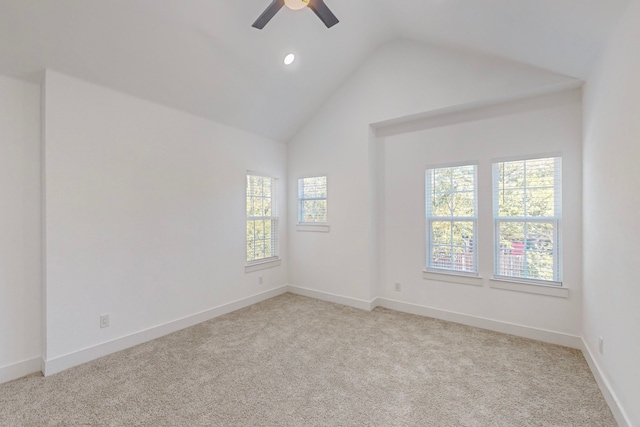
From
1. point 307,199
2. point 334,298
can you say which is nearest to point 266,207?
point 307,199

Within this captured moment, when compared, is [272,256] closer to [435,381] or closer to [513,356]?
[435,381]

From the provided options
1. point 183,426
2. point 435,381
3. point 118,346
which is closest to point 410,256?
point 435,381

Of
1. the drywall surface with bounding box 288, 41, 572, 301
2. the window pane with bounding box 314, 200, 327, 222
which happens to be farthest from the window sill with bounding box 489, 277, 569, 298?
the window pane with bounding box 314, 200, 327, 222

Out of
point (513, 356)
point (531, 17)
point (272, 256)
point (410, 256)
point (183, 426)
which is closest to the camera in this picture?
point (183, 426)

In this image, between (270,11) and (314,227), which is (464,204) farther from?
(270,11)

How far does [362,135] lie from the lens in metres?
4.09

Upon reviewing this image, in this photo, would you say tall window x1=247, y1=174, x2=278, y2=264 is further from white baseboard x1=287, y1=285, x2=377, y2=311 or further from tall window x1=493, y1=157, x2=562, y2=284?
tall window x1=493, y1=157, x2=562, y2=284

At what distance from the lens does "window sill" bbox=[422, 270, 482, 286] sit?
344 centimetres

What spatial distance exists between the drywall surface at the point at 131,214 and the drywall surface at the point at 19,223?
0.20 m

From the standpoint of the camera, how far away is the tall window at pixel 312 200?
15.0 ft

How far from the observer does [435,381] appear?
232 centimetres

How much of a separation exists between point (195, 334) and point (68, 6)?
10.6 feet

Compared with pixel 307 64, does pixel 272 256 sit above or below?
below

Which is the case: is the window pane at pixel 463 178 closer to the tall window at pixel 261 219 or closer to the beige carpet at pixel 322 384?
the beige carpet at pixel 322 384
